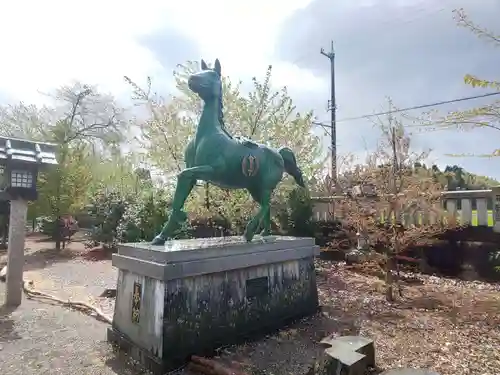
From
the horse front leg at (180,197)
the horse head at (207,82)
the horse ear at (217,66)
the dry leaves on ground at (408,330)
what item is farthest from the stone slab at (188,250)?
the horse ear at (217,66)

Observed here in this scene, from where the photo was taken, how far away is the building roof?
228 inches

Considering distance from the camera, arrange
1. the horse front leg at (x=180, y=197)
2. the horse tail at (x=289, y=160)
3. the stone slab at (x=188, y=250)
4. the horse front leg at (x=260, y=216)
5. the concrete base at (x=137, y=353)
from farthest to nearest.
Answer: the horse tail at (x=289, y=160) < the horse front leg at (x=260, y=216) < the horse front leg at (x=180, y=197) < the stone slab at (x=188, y=250) < the concrete base at (x=137, y=353)

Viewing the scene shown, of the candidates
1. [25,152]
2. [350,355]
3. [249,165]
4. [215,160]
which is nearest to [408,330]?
[350,355]

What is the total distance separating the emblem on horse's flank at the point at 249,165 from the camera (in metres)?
4.47

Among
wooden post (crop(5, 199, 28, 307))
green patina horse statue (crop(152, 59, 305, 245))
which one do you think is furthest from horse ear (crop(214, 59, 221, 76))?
wooden post (crop(5, 199, 28, 307))

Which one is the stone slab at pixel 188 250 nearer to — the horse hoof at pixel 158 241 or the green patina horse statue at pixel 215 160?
the horse hoof at pixel 158 241

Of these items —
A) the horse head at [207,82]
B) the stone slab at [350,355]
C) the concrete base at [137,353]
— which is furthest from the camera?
the horse head at [207,82]

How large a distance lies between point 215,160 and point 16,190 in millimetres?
3909

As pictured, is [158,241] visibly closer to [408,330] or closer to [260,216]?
[260,216]

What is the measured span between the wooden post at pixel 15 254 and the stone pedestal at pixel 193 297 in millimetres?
2869

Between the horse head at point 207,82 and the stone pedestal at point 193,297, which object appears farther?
the horse head at point 207,82

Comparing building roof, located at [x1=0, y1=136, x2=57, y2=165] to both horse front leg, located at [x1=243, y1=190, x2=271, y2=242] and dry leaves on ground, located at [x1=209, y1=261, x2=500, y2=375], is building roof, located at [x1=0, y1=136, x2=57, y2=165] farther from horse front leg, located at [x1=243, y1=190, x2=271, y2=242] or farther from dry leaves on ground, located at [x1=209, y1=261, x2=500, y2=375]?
dry leaves on ground, located at [x1=209, y1=261, x2=500, y2=375]

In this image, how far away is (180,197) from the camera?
392 centimetres

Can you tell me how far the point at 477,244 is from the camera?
696 cm
